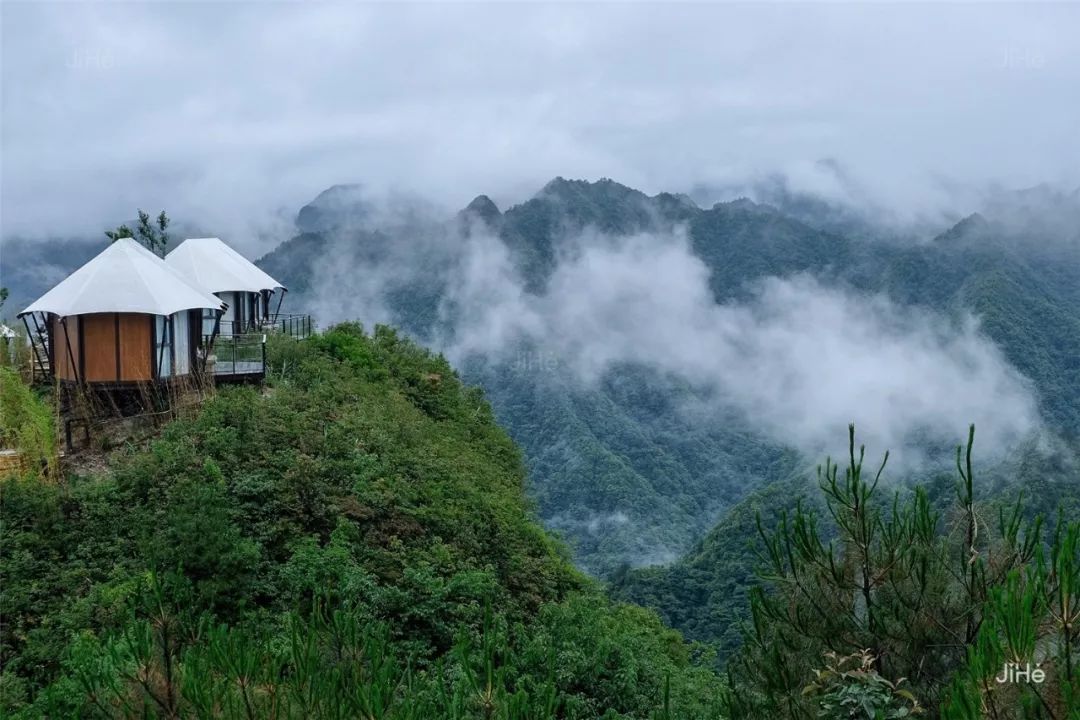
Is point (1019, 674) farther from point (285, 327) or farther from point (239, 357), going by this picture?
point (285, 327)

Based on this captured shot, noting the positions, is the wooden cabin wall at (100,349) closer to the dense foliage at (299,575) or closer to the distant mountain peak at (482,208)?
the dense foliage at (299,575)

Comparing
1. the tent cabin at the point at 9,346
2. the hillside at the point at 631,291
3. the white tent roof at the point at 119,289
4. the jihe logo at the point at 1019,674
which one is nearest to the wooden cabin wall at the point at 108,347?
the white tent roof at the point at 119,289

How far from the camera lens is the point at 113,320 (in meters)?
14.1

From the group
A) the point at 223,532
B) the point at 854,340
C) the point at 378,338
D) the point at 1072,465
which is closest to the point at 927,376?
the point at 854,340

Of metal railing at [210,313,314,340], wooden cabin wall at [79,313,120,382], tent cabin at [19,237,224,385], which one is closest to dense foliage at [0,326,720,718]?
tent cabin at [19,237,224,385]

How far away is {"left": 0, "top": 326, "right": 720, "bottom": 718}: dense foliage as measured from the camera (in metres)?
4.45

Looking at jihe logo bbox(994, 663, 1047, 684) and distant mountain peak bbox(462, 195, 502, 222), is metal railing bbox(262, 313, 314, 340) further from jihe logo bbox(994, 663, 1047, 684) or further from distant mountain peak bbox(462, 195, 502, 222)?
distant mountain peak bbox(462, 195, 502, 222)

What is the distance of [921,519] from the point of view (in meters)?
3.92

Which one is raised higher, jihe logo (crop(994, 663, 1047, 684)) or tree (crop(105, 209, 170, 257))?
tree (crop(105, 209, 170, 257))

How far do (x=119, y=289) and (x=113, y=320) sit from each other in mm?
546

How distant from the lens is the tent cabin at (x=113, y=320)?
45.9 feet

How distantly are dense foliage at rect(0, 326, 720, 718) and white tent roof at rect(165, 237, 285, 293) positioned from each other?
739cm

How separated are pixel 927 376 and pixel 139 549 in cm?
9026

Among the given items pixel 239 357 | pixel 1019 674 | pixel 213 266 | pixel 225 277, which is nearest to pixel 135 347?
pixel 239 357
